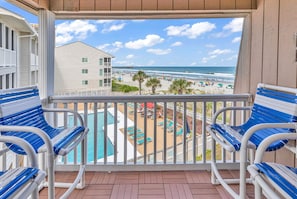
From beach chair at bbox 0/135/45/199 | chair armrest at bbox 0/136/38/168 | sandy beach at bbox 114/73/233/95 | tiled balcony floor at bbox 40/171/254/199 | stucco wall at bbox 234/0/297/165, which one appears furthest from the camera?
sandy beach at bbox 114/73/233/95

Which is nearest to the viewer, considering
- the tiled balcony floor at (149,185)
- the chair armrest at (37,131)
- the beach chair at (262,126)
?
the chair armrest at (37,131)

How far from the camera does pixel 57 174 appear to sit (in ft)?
10.1

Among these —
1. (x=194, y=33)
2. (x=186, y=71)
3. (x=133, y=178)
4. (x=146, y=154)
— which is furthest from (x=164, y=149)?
(x=194, y=33)

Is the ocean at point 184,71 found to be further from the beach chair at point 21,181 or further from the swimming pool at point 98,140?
the beach chair at point 21,181

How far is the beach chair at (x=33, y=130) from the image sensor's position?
187 cm

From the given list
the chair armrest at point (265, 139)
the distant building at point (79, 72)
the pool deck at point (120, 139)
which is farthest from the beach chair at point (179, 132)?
the chair armrest at point (265, 139)

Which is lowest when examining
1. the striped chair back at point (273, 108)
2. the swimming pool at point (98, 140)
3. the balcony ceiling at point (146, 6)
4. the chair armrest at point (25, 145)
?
the swimming pool at point (98, 140)

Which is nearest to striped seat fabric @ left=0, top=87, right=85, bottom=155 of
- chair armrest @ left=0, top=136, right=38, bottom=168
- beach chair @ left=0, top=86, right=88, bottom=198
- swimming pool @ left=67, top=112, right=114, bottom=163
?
beach chair @ left=0, top=86, right=88, bottom=198

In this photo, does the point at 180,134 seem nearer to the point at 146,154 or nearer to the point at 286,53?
the point at 146,154

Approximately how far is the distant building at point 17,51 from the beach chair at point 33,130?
7.5 inches

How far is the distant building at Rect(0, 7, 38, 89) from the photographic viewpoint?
89.9 inches

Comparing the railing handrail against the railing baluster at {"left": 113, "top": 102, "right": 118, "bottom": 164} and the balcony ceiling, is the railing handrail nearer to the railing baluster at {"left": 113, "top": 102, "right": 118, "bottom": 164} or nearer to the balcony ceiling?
the railing baluster at {"left": 113, "top": 102, "right": 118, "bottom": 164}

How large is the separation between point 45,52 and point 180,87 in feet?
5.20

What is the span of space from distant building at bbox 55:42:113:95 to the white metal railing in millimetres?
194
